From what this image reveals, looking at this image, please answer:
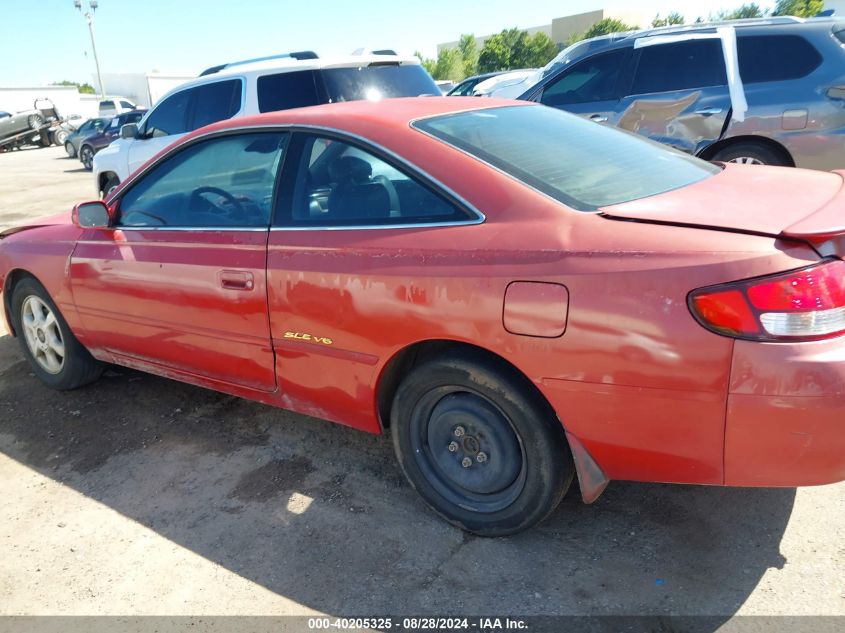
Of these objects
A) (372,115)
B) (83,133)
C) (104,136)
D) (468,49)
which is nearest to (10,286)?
(372,115)

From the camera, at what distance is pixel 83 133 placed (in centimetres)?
2302

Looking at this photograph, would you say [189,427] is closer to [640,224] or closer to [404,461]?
[404,461]

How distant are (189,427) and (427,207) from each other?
6.76ft

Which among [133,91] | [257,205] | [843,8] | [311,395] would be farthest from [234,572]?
[133,91]

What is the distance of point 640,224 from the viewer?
2.15 m

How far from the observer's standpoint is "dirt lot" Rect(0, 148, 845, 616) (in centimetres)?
231

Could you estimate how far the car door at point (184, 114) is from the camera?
6953 mm

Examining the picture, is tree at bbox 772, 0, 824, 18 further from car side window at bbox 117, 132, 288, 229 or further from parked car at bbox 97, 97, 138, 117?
car side window at bbox 117, 132, 288, 229

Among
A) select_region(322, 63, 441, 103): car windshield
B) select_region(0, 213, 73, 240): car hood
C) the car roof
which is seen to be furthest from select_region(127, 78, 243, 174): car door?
the car roof

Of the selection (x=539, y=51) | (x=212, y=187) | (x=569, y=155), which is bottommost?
(x=212, y=187)

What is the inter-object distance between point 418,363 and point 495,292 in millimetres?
547

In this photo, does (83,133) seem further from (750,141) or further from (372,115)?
(372,115)

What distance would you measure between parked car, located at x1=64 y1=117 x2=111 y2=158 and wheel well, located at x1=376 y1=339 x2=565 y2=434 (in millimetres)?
21670

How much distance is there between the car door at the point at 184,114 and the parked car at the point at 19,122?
24.6 meters
